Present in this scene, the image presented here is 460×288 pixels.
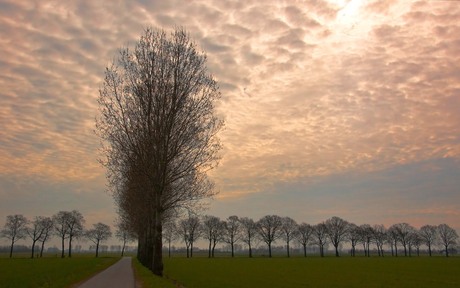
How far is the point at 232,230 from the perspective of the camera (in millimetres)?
149375

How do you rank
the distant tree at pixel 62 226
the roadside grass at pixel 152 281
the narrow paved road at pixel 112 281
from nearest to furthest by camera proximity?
the roadside grass at pixel 152 281 → the narrow paved road at pixel 112 281 → the distant tree at pixel 62 226

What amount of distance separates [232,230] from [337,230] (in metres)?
42.0

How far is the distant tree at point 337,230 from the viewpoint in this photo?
151288 mm

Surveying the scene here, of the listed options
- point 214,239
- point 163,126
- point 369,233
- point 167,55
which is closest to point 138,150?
point 163,126

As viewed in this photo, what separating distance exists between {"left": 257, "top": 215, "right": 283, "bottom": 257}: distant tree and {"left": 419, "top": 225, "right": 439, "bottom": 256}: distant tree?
220 ft

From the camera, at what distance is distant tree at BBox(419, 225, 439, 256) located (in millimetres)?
164250

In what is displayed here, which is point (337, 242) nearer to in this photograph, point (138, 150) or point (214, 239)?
point (214, 239)

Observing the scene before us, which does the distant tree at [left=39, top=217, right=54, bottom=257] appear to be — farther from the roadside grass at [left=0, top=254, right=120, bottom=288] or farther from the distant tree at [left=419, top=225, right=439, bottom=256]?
the distant tree at [left=419, top=225, right=439, bottom=256]

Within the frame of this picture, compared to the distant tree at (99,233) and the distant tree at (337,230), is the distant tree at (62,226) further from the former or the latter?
the distant tree at (337,230)

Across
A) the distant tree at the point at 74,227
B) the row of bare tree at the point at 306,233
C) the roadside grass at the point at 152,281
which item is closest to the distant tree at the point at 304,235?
the row of bare tree at the point at 306,233

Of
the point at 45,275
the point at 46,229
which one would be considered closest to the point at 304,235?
the point at 46,229

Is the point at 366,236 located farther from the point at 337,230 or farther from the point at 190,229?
the point at 190,229

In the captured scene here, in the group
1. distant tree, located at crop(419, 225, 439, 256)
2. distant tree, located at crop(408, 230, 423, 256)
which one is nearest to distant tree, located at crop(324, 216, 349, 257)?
distant tree, located at crop(408, 230, 423, 256)

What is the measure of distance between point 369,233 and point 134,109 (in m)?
148
